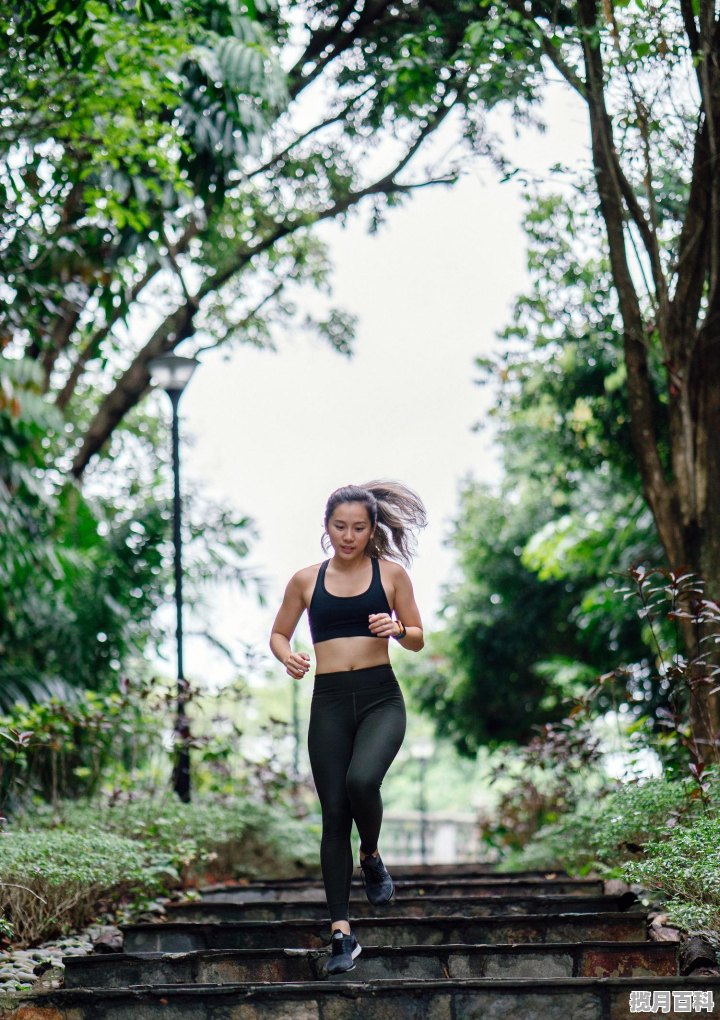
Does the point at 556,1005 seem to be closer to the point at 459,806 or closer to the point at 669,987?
the point at 669,987

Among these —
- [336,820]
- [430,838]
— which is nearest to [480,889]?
[336,820]

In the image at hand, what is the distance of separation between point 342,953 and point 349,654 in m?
1.14

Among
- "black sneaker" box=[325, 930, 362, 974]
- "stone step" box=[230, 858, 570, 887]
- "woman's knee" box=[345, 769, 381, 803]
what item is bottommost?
"stone step" box=[230, 858, 570, 887]

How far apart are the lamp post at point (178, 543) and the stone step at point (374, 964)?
426cm

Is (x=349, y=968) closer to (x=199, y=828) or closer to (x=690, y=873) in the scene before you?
(x=690, y=873)

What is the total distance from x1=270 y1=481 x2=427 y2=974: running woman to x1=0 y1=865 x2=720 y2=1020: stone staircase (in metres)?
0.34

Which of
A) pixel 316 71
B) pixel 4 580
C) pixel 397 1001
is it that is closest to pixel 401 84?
pixel 316 71

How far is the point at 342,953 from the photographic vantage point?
4.21 metres

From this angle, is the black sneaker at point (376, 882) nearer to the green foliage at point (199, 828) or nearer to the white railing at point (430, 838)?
the green foliage at point (199, 828)

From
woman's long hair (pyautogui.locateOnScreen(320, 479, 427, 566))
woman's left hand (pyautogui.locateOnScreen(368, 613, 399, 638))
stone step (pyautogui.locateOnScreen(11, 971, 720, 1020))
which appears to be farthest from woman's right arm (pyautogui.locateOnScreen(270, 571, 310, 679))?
stone step (pyautogui.locateOnScreen(11, 971, 720, 1020))

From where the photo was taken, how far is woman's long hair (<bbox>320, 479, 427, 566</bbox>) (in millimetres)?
5062

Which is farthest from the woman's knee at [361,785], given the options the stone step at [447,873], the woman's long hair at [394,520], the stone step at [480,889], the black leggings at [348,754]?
the stone step at [447,873]

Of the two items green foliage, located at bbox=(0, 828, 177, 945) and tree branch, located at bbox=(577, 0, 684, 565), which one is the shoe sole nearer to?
green foliage, located at bbox=(0, 828, 177, 945)

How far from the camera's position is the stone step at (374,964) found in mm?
4230
